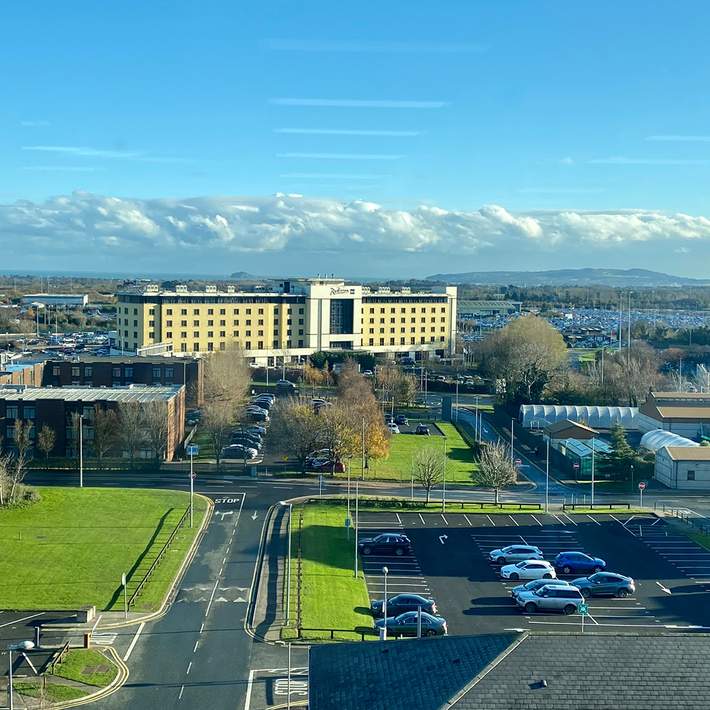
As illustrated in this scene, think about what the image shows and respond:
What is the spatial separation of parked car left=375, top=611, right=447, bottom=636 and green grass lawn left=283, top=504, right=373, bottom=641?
68 cm

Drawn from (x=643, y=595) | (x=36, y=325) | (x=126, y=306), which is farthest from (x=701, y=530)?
(x=36, y=325)

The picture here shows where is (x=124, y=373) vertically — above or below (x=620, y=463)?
above

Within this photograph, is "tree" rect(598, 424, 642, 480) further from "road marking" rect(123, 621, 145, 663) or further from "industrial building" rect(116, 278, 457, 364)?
"industrial building" rect(116, 278, 457, 364)

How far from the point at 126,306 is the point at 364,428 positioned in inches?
2100

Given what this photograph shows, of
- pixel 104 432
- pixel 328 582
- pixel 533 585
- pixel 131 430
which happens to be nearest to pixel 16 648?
pixel 328 582

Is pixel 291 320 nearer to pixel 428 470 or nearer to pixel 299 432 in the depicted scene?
pixel 299 432

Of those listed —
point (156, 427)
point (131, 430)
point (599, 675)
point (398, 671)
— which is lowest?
point (131, 430)

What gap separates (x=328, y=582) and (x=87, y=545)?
406 inches

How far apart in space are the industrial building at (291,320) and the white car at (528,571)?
56671mm

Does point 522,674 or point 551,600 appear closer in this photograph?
point 522,674

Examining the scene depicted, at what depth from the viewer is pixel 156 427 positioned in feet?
165

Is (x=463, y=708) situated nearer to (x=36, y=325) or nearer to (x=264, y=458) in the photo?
(x=264, y=458)

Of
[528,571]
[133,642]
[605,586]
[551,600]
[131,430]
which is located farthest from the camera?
[131,430]

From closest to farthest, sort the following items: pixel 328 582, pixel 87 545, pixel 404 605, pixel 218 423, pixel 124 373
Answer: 1. pixel 404 605
2. pixel 328 582
3. pixel 87 545
4. pixel 218 423
5. pixel 124 373
